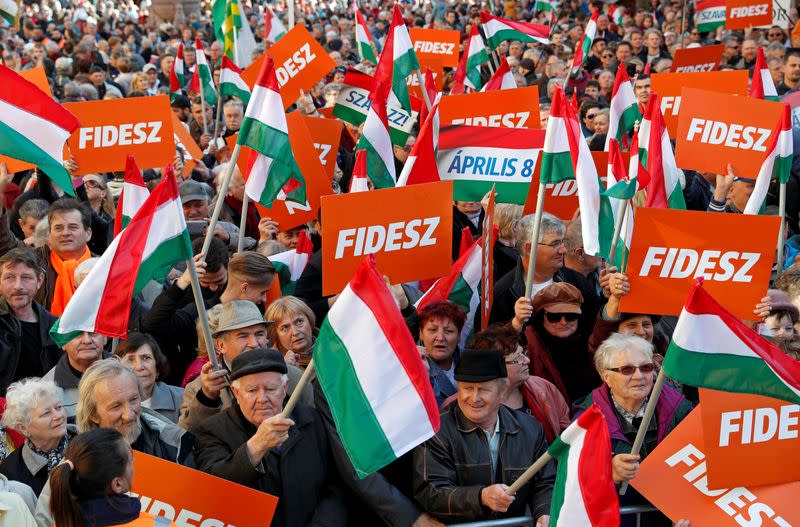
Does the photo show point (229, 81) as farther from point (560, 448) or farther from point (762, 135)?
point (560, 448)

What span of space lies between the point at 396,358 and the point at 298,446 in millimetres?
856

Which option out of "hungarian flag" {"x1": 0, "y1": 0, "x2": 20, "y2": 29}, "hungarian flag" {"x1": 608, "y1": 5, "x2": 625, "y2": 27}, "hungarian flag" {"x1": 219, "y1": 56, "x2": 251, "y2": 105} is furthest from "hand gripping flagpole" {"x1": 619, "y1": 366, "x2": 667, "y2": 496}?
"hungarian flag" {"x1": 608, "y1": 5, "x2": 625, "y2": 27}

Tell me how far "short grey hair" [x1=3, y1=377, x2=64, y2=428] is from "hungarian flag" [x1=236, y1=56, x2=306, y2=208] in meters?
2.30

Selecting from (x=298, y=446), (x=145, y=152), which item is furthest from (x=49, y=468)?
(x=145, y=152)

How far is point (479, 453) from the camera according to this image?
5.35 meters

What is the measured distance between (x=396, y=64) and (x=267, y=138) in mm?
2988

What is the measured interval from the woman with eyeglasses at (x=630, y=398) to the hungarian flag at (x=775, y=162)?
2290 millimetres

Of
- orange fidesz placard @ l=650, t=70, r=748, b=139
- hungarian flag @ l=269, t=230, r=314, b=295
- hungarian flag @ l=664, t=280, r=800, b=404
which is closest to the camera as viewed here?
hungarian flag @ l=664, t=280, r=800, b=404

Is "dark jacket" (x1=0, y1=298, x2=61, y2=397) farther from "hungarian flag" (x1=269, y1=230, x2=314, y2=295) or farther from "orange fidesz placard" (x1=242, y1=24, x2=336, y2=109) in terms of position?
"orange fidesz placard" (x1=242, y1=24, x2=336, y2=109)

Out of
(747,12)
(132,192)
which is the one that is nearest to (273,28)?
(747,12)

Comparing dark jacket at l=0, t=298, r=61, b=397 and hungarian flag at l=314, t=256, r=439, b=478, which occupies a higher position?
hungarian flag at l=314, t=256, r=439, b=478

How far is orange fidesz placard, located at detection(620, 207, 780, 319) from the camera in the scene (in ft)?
20.6

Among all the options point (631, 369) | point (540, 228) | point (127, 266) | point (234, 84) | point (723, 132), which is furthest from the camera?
point (234, 84)

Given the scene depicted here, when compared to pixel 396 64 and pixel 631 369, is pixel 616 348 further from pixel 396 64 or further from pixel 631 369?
pixel 396 64
